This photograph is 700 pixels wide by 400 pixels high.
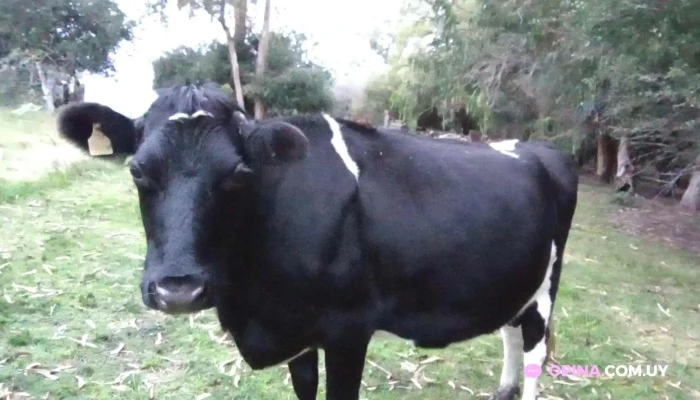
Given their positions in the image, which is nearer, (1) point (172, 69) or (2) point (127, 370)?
(2) point (127, 370)

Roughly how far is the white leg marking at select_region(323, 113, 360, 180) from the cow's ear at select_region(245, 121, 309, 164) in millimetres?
338

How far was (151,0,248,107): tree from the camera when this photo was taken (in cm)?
1391

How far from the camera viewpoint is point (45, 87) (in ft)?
34.0

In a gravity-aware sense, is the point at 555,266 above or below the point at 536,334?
above

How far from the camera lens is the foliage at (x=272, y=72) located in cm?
1435

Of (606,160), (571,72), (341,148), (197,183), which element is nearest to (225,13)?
(571,72)

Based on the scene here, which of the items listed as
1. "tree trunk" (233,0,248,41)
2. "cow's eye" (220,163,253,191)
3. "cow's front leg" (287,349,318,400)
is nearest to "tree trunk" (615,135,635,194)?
"tree trunk" (233,0,248,41)

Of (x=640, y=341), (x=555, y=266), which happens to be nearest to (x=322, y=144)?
(x=555, y=266)

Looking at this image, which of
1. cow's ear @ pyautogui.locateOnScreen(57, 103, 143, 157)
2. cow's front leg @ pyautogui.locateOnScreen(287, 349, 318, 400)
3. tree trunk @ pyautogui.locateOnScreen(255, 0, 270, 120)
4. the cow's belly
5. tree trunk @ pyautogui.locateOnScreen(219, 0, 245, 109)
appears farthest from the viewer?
tree trunk @ pyautogui.locateOnScreen(255, 0, 270, 120)

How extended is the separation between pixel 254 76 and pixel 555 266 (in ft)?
41.0

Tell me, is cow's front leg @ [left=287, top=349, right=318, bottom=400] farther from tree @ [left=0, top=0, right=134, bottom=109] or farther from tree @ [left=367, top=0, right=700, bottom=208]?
tree @ [left=0, top=0, right=134, bottom=109]

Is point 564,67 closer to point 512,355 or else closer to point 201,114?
point 512,355

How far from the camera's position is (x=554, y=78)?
9617 mm

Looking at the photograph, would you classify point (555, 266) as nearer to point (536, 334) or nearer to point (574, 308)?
point (536, 334)
